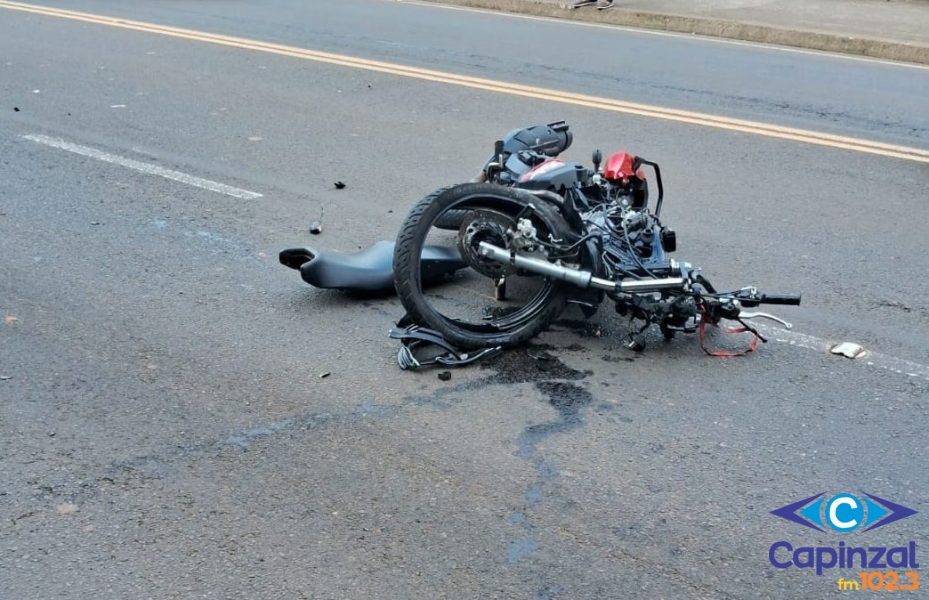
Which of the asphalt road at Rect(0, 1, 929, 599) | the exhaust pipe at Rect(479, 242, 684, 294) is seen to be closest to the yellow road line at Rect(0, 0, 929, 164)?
the asphalt road at Rect(0, 1, 929, 599)

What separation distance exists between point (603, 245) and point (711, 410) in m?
0.98

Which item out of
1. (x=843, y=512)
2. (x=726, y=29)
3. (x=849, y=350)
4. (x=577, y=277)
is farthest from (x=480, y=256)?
(x=726, y=29)

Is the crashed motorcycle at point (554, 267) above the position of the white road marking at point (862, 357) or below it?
above

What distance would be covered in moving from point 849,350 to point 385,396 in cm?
216

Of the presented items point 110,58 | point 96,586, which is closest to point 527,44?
point 110,58

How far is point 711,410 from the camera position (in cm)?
447

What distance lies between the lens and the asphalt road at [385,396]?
11.6ft

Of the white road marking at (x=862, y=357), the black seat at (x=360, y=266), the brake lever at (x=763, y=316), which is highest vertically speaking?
the black seat at (x=360, y=266)

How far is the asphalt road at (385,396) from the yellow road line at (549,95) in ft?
0.99

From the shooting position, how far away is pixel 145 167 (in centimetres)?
782

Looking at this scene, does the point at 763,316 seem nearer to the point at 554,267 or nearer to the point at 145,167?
the point at 554,267

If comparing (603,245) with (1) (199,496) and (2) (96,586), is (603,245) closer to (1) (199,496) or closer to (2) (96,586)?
(1) (199,496)

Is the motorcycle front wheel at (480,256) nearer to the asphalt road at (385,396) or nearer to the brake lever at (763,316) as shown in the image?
the asphalt road at (385,396)

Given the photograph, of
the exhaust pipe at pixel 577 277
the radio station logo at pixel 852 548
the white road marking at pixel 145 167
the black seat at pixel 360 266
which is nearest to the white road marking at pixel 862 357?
the exhaust pipe at pixel 577 277
